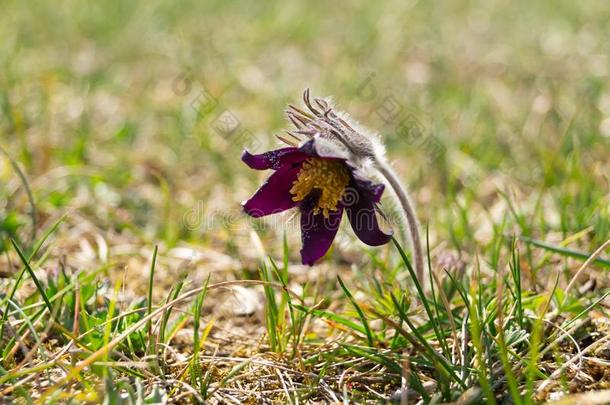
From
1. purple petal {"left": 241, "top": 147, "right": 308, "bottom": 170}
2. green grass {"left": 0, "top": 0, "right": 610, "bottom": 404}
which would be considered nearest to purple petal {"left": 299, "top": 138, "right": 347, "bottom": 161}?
purple petal {"left": 241, "top": 147, "right": 308, "bottom": 170}

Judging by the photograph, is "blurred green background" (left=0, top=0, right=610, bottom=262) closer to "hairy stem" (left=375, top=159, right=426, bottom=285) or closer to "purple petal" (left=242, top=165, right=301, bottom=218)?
"hairy stem" (left=375, top=159, right=426, bottom=285)

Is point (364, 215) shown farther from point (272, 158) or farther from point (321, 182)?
point (272, 158)

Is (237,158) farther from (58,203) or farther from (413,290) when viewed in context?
→ (413,290)

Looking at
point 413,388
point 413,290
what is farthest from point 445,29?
point 413,388

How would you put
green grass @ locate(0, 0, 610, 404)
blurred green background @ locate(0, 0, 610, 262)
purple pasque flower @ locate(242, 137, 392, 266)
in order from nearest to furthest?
green grass @ locate(0, 0, 610, 404) → purple pasque flower @ locate(242, 137, 392, 266) → blurred green background @ locate(0, 0, 610, 262)

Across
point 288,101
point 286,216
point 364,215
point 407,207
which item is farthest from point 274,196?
point 288,101

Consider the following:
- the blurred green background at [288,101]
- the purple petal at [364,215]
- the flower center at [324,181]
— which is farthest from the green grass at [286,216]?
the flower center at [324,181]
